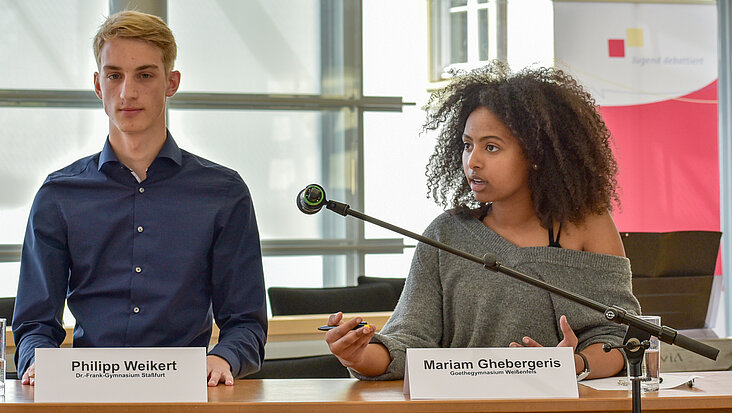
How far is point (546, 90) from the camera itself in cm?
204

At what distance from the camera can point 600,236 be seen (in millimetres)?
1908

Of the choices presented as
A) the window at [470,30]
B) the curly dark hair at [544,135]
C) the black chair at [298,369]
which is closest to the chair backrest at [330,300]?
the black chair at [298,369]

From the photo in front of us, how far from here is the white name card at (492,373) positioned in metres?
1.42

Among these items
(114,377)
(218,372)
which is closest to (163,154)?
(218,372)

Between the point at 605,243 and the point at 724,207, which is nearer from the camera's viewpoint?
the point at 605,243

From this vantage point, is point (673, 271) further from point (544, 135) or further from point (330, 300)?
point (330, 300)

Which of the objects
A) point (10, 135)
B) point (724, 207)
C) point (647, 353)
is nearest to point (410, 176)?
point (724, 207)

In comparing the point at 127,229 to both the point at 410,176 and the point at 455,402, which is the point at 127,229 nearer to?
the point at 455,402

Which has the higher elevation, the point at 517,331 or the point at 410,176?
the point at 410,176

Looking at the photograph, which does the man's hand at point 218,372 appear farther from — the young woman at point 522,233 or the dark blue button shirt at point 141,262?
the young woman at point 522,233

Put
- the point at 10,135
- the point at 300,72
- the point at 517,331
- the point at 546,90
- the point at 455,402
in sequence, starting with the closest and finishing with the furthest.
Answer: the point at 455,402 < the point at 517,331 < the point at 546,90 < the point at 10,135 < the point at 300,72


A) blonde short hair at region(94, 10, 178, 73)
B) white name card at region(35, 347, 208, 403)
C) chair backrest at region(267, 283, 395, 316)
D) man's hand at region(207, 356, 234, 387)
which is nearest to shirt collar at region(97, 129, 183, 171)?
blonde short hair at region(94, 10, 178, 73)

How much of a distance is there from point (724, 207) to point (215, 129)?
3474mm

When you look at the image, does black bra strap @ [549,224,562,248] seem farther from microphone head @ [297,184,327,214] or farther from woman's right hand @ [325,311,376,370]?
microphone head @ [297,184,327,214]
